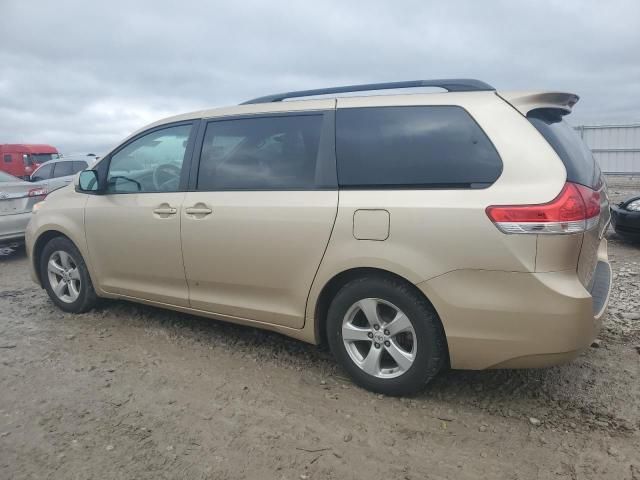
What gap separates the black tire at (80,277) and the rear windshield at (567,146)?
12.3ft

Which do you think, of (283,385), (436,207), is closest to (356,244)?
(436,207)

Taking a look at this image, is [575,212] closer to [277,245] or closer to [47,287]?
[277,245]

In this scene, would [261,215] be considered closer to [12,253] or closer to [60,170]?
[12,253]

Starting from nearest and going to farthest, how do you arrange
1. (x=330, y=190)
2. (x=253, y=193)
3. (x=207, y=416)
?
1. (x=207, y=416)
2. (x=330, y=190)
3. (x=253, y=193)

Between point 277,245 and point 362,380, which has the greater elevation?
point 277,245

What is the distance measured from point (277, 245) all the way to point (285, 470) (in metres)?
1.33

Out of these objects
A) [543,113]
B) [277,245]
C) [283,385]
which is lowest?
[283,385]

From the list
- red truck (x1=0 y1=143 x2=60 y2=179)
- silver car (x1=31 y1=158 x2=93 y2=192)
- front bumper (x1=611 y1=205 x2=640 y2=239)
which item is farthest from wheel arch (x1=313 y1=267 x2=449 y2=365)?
red truck (x1=0 y1=143 x2=60 y2=179)

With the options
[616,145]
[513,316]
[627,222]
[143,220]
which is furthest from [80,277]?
[616,145]

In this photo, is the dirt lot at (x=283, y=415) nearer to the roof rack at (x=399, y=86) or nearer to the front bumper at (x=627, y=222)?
the roof rack at (x=399, y=86)

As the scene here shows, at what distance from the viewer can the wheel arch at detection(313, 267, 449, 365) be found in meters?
2.84

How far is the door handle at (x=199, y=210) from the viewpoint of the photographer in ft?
11.6

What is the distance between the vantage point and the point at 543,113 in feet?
9.29

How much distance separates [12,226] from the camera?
7.52 meters
